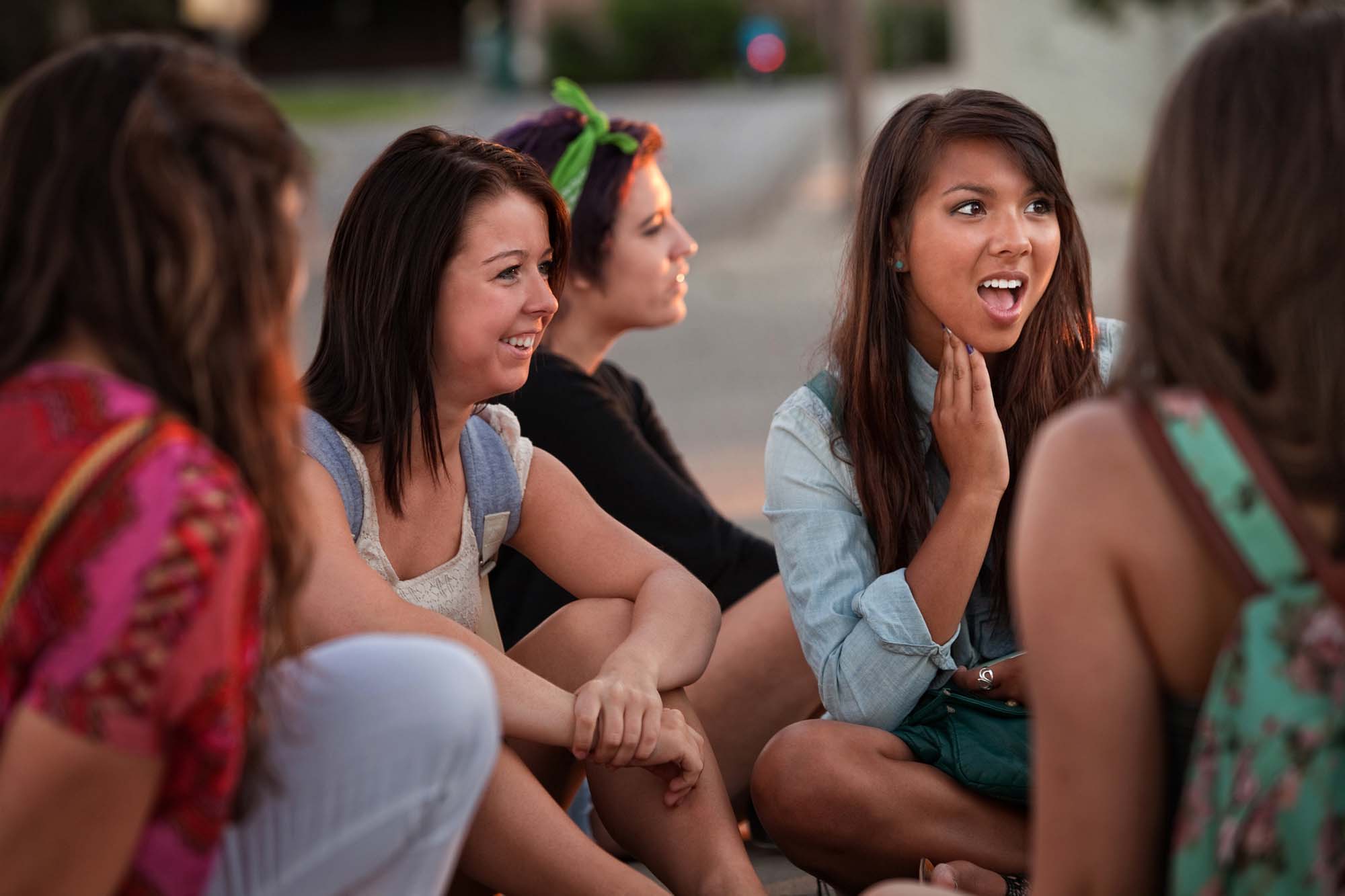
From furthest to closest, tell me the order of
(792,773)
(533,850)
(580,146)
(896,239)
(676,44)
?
(676,44) → (580,146) → (896,239) → (792,773) → (533,850)

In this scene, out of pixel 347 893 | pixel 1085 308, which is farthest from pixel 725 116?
pixel 347 893

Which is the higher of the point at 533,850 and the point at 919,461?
the point at 919,461

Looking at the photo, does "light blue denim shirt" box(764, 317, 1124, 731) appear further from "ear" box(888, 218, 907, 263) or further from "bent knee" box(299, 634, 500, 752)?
"bent knee" box(299, 634, 500, 752)

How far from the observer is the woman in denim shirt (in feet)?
8.29

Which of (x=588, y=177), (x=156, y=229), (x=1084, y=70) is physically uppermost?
(x=156, y=229)

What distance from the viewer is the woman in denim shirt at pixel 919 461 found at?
2527 millimetres

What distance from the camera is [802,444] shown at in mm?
2725

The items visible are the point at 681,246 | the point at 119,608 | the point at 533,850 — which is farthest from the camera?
the point at 681,246

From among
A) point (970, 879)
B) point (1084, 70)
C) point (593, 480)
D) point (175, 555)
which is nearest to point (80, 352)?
point (175, 555)

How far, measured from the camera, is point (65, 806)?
4.82 feet

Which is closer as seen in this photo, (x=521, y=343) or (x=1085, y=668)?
(x=1085, y=668)

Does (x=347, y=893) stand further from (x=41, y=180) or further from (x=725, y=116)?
(x=725, y=116)

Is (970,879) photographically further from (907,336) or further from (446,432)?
(446,432)

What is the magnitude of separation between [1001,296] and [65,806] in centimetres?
183
